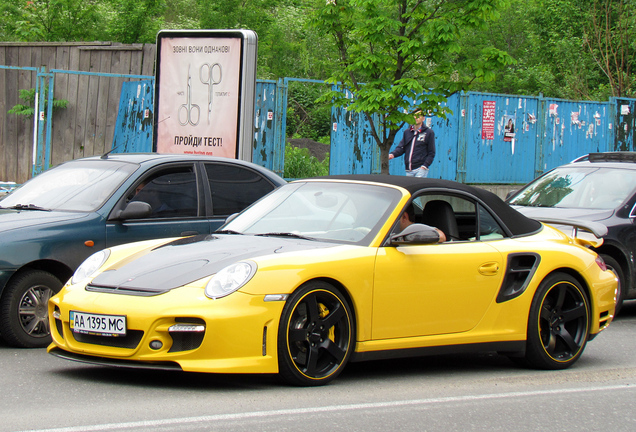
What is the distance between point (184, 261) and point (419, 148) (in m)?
10.4

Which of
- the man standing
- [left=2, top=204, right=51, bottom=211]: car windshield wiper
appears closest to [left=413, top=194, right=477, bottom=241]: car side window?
[left=2, top=204, right=51, bottom=211]: car windshield wiper

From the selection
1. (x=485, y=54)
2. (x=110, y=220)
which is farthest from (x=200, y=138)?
(x=110, y=220)

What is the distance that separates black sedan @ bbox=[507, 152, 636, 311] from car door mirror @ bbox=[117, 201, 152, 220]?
392cm

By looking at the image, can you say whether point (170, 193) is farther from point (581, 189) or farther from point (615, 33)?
point (615, 33)

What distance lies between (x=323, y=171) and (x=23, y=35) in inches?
442

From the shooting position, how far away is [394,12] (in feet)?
42.8

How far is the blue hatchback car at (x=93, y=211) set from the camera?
6941 mm

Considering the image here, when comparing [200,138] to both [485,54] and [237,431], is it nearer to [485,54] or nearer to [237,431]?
[485,54]

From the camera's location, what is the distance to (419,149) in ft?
51.6

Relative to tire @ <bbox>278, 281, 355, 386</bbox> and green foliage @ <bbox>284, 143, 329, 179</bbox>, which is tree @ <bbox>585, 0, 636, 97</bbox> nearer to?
green foliage @ <bbox>284, 143, 329, 179</bbox>

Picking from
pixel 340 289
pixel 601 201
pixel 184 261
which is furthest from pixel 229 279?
pixel 601 201

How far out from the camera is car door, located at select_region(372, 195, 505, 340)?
594cm

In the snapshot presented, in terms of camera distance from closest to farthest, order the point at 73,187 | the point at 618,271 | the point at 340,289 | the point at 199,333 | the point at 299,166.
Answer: the point at 199,333, the point at 340,289, the point at 73,187, the point at 618,271, the point at 299,166

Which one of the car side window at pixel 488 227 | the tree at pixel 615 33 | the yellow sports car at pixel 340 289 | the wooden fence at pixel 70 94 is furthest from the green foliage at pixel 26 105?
the tree at pixel 615 33
